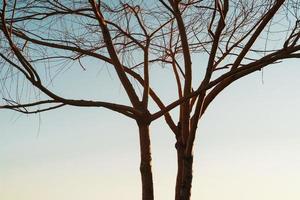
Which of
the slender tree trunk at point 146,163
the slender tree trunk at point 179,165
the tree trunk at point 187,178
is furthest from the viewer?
the slender tree trunk at point 179,165

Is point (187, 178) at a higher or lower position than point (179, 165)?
lower

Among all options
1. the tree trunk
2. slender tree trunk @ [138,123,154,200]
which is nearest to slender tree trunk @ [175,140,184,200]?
the tree trunk

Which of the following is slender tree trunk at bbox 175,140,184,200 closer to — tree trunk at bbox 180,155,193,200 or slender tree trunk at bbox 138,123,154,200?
tree trunk at bbox 180,155,193,200

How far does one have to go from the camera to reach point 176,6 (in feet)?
13.1

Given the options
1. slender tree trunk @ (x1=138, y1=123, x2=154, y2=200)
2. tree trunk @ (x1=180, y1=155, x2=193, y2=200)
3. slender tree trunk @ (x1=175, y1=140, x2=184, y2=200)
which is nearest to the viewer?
slender tree trunk @ (x1=138, y1=123, x2=154, y2=200)

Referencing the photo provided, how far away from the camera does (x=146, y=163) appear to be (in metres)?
3.99

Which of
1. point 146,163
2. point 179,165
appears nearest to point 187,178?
point 179,165

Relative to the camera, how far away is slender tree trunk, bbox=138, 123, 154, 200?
12.8 ft

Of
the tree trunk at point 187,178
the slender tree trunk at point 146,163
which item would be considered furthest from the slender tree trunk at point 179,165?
the slender tree trunk at point 146,163

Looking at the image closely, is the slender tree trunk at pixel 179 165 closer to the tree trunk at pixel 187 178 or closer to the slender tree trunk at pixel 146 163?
the tree trunk at pixel 187 178

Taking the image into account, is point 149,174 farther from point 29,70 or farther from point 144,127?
point 29,70

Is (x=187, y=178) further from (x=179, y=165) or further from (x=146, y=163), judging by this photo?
(x=146, y=163)

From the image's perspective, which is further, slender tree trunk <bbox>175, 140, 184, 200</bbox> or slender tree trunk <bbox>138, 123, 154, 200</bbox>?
slender tree trunk <bbox>175, 140, 184, 200</bbox>

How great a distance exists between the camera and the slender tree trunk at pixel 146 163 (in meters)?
3.91
